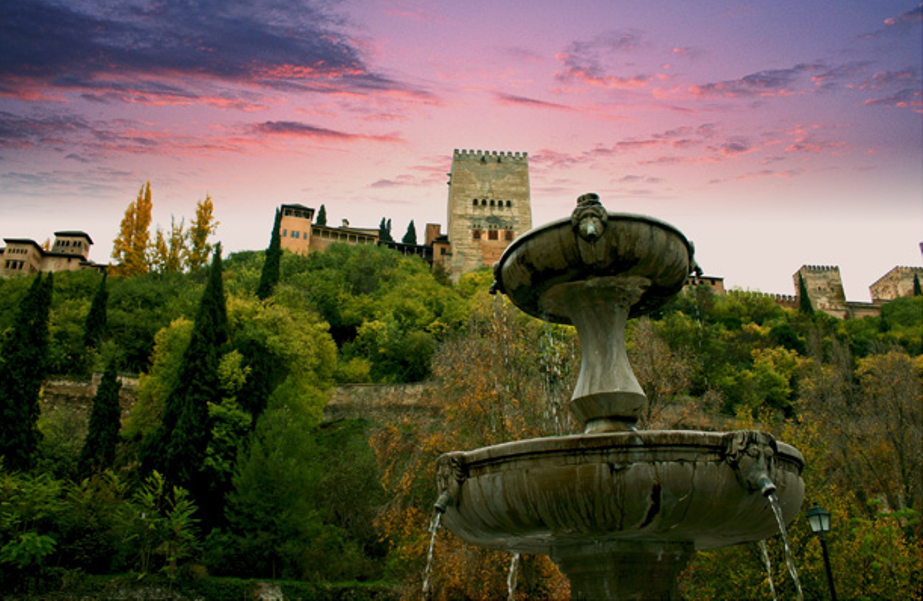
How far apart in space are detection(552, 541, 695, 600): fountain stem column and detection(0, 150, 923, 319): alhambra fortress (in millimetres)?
73853

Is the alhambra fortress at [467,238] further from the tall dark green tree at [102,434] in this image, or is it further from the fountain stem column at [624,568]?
the fountain stem column at [624,568]

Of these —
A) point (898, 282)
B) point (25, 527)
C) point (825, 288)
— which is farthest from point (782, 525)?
point (898, 282)

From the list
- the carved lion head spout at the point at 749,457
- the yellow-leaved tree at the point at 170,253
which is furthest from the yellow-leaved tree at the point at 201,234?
the carved lion head spout at the point at 749,457

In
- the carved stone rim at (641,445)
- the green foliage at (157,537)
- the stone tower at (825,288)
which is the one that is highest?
the stone tower at (825,288)

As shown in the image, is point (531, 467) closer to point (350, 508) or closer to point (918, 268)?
point (350, 508)

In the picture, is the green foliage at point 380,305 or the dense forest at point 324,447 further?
the green foliage at point 380,305

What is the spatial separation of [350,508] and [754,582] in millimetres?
17417

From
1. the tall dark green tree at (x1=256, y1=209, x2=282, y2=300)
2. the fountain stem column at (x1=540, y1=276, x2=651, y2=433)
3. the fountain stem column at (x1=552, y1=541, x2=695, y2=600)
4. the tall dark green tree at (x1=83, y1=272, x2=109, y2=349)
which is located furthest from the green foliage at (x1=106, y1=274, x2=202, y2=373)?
the fountain stem column at (x1=552, y1=541, x2=695, y2=600)

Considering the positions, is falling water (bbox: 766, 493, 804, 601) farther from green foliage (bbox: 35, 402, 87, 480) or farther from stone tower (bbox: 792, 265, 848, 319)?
stone tower (bbox: 792, 265, 848, 319)

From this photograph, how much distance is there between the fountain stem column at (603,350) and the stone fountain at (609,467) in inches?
0.6

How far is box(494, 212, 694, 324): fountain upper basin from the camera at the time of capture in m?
7.15

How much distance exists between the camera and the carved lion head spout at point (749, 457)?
5.81 m

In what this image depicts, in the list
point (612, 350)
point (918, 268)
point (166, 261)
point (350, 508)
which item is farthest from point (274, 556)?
point (918, 268)

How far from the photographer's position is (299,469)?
27328 mm
